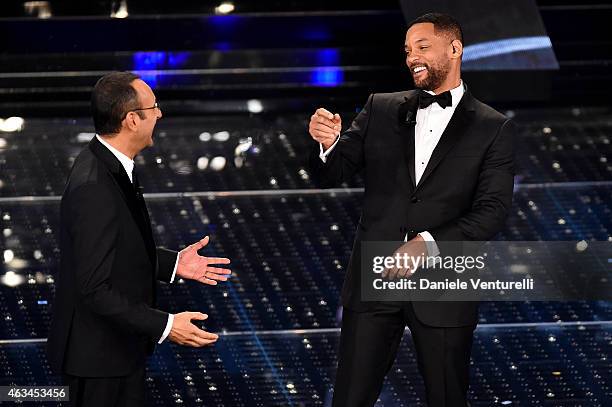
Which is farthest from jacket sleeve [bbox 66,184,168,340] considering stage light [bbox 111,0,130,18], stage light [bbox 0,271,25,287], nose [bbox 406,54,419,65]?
A: stage light [bbox 111,0,130,18]

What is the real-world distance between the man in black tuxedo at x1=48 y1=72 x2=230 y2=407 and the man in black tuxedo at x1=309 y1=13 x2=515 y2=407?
1.68ft

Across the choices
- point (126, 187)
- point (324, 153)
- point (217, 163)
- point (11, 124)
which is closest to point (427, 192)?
point (324, 153)

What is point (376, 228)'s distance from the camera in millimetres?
2859

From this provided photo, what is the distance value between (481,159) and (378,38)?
343cm

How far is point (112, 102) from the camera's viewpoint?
2480 millimetres

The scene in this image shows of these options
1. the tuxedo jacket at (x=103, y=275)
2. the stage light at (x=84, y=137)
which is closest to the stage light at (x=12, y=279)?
the stage light at (x=84, y=137)

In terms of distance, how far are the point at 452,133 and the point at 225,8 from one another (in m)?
3.44

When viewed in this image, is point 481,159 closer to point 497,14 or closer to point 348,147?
point 348,147

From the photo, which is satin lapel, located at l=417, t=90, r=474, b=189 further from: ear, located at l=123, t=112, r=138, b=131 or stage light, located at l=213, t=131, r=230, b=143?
Result: stage light, located at l=213, t=131, r=230, b=143

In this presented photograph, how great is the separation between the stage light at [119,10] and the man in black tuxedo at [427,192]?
10.9ft

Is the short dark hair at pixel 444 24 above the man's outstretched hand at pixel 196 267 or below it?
above

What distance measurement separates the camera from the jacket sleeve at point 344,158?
9.30ft

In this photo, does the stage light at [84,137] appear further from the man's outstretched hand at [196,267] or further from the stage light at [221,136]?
the man's outstretched hand at [196,267]

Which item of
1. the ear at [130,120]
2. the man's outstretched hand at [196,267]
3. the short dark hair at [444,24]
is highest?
the short dark hair at [444,24]
